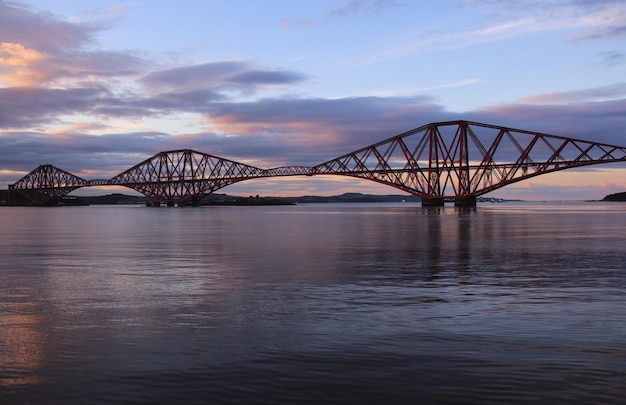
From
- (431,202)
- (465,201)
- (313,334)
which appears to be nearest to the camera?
(313,334)

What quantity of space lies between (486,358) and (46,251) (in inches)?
1046

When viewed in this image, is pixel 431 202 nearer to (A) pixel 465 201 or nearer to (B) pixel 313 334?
(A) pixel 465 201

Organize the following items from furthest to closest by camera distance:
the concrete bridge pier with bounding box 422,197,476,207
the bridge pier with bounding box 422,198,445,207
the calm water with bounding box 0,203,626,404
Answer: the bridge pier with bounding box 422,198,445,207
the concrete bridge pier with bounding box 422,197,476,207
the calm water with bounding box 0,203,626,404

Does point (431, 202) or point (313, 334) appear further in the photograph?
point (431, 202)

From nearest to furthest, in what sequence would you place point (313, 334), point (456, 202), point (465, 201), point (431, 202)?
point (313, 334)
point (465, 201)
point (456, 202)
point (431, 202)

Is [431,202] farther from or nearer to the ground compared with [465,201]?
nearer to the ground

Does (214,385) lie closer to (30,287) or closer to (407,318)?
(407,318)

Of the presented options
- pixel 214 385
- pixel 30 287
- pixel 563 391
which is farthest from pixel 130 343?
pixel 30 287

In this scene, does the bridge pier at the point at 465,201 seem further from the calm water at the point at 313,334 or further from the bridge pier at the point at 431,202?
the calm water at the point at 313,334

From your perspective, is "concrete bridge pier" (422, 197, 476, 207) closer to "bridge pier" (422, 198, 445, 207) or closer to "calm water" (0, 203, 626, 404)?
"bridge pier" (422, 198, 445, 207)

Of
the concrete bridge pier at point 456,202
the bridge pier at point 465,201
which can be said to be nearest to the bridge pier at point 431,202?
the concrete bridge pier at point 456,202

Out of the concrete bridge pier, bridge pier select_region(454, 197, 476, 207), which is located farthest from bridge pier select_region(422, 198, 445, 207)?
bridge pier select_region(454, 197, 476, 207)

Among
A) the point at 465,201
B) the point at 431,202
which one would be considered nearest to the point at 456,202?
the point at 465,201

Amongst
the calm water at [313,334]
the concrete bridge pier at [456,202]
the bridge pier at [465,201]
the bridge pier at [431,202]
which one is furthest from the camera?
the bridge pier at [431,202]
